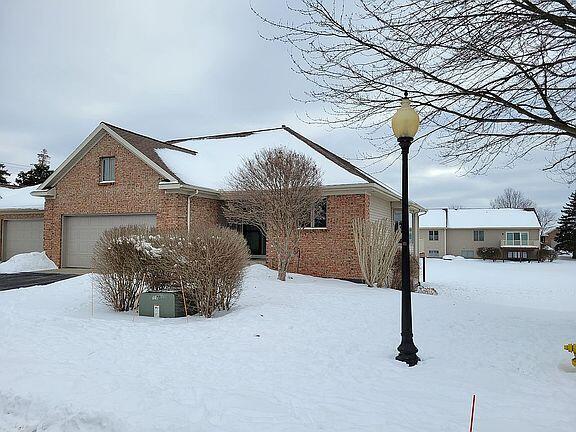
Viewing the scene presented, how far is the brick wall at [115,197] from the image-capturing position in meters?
17.9

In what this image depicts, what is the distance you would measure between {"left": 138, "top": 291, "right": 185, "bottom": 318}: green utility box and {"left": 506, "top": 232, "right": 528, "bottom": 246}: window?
44339 mm

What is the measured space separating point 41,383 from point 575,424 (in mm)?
5603

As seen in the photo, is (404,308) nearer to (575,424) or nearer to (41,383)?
(575,424)

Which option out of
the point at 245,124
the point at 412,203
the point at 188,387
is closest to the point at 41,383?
the point at 188,387

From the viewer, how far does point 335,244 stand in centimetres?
1723

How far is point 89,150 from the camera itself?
19719 millimetres

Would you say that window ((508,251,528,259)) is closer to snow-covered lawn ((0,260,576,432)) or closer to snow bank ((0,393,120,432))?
snow-covered lawn ((0,260,576,432))

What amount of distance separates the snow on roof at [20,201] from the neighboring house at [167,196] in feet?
9.62

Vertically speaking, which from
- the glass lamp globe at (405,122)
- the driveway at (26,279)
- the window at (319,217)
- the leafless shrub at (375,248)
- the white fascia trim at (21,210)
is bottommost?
the driveway at (26,279)

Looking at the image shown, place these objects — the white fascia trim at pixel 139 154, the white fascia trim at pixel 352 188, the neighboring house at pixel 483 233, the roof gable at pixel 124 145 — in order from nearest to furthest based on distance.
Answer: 1. the white fascia trim at pixel 352 188
2. the white fascia trim at pixel 139 154
3. the roof gable at pixel 124 145
4. the neighboring house at pixel 483 233

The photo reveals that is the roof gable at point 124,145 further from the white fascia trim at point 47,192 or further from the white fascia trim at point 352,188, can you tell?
the white fascia trim at point 352,188

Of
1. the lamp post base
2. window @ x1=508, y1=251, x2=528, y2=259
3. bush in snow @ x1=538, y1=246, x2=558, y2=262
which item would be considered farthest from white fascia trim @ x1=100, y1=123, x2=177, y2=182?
bush in snow @ x1=538, y1=246, x2=558, y2=262

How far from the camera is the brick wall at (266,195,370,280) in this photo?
17.0 metres

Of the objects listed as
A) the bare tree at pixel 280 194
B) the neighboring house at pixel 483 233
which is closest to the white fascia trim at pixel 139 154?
the bare tree at pixel 280 194
